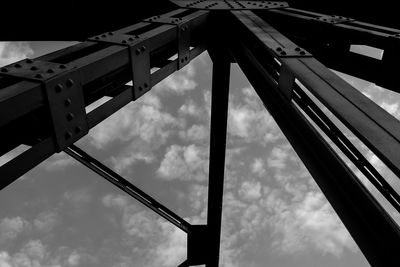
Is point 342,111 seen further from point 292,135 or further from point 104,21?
point 104,21

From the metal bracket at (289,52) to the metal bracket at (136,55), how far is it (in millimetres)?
1256

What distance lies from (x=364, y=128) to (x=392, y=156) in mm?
311

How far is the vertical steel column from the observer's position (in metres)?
5.39

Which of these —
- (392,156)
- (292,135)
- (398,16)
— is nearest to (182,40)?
(292,135)

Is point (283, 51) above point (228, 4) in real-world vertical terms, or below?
below

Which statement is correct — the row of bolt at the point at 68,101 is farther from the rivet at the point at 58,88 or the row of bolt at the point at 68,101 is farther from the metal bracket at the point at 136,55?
the metal bracket at the point at 136,55

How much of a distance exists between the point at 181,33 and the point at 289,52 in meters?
1.36

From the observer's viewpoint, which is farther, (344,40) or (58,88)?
(344,40)

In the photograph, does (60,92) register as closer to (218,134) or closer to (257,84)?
(257,84)

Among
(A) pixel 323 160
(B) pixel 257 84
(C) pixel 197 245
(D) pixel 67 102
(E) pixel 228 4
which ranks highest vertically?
(E) pixel 228 4

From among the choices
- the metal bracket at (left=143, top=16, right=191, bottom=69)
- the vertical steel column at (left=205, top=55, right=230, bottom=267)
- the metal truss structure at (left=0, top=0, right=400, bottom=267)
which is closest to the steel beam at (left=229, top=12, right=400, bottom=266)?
the metal truss structure at (left=0, top=0, right=400, bottom=267)

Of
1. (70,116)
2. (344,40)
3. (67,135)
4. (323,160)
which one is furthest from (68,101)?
(344,40)

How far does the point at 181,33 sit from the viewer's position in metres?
3.99

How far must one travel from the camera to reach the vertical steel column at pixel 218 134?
17.7 ft
